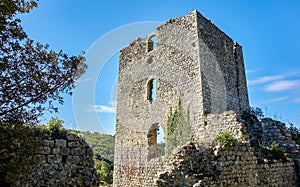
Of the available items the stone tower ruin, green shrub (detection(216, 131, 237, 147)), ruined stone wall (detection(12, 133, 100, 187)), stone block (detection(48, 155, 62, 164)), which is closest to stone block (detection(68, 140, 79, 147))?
ruined stone wall (detection(12, 133, 100, 187))

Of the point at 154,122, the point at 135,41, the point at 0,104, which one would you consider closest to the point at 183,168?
the point at 0,104

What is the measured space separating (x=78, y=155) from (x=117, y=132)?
955 cm

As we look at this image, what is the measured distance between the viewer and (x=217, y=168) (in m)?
6.50

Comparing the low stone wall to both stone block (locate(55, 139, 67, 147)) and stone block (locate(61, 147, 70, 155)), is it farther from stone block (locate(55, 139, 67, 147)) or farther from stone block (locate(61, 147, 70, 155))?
stone block (locate(55, 139, 67, 147))

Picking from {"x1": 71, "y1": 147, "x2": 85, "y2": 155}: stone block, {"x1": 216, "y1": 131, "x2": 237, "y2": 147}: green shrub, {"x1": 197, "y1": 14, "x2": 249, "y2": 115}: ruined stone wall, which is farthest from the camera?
{"x1": 197, "y1": 14, "x2": 249, "y2": 115}: ruined stone wall

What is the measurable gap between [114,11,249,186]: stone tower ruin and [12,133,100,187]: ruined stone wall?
573cm

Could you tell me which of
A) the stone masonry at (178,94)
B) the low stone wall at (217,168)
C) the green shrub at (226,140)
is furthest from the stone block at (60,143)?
the stone masonry at (178,94)

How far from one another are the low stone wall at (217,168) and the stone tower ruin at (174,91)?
1.60m

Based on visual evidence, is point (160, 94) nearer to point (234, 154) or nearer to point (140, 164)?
point (140, 164)

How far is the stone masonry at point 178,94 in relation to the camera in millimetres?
9523

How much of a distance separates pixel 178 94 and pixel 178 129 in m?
1.69

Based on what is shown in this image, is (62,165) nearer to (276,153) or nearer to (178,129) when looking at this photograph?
(178,129)

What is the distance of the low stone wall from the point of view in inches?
246

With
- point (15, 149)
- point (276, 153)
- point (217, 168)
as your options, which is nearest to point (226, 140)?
point (217, 168)
